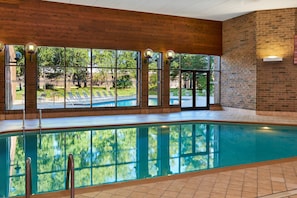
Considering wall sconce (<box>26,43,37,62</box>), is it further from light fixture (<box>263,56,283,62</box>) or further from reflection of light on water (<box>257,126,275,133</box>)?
light fixture (<box>263,56,283,62</box>)

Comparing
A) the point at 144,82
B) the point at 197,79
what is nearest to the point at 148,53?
the point at 144,82

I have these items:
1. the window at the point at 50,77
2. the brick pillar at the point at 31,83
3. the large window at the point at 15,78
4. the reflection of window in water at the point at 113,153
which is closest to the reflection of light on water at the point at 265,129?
the reflection of window in water at the point at 113,153

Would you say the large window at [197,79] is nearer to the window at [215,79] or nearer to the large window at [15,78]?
the window at [215,79]

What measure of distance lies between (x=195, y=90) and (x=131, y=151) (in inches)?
307

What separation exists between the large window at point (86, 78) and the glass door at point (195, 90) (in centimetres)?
256

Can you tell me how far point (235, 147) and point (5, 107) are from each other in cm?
744

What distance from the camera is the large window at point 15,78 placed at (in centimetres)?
959

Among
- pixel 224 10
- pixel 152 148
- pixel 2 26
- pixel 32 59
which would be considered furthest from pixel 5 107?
pixel 224 10

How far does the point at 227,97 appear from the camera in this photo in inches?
493

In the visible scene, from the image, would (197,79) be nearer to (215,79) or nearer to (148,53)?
(215,79)

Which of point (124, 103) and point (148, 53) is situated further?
point (124, 103)

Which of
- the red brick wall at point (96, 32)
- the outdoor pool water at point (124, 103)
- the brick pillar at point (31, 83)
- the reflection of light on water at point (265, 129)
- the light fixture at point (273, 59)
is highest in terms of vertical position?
the red brick wall at point (96, 32)

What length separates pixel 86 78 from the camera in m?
10.8

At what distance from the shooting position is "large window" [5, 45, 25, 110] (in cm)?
959
